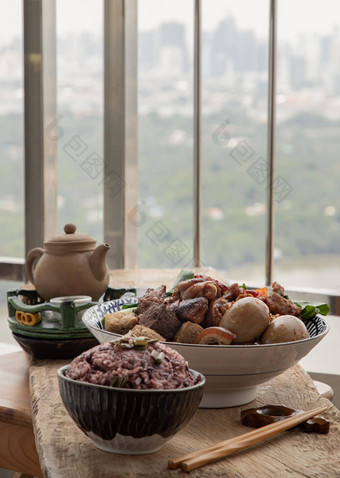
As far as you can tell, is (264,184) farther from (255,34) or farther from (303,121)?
(255,34)

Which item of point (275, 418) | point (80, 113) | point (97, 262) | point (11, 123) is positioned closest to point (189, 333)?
point (275, 418)

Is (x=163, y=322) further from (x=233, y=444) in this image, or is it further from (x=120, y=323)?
(x=233, y=444)

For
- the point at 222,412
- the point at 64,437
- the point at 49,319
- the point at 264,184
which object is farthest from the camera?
the point at 264,184

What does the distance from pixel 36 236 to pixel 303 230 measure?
4.34ft

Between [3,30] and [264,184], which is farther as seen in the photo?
[3,30]

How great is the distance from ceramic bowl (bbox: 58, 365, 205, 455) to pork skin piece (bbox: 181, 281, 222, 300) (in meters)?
0.22

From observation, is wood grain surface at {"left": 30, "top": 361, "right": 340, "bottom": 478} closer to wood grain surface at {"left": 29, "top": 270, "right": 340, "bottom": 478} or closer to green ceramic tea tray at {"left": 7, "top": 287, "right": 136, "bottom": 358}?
wood grain surface at {"left": 29, "top": 270, "right": 340, "bottom": 478}

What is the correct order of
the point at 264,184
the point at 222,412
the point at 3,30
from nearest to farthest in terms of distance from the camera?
1. the point at 222,412
2. the point at 264,184
3. the point at 3,30

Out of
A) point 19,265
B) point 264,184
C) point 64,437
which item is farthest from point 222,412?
point 19,265

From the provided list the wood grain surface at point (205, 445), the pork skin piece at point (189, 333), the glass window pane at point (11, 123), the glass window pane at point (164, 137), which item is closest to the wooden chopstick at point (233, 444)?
the wood grain surface at point (205, 445)

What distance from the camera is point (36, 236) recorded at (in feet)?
9.91

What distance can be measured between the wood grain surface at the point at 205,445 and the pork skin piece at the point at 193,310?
0.44ft

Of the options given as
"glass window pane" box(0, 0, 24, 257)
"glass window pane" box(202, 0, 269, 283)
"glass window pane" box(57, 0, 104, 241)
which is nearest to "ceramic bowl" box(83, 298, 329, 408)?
"glass window pane" box(202, 0, 269, 283)

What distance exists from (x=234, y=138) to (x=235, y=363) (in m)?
2.17
